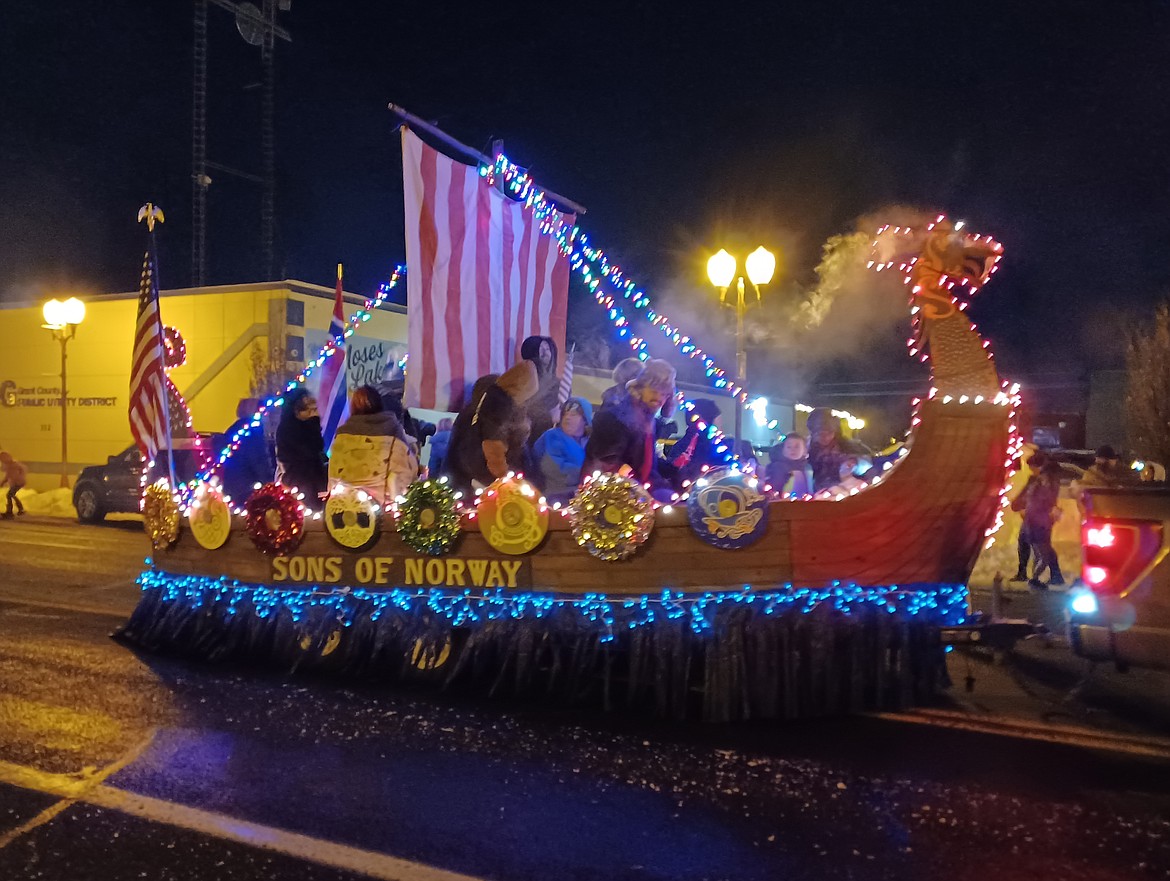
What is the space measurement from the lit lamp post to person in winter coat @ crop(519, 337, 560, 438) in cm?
1525

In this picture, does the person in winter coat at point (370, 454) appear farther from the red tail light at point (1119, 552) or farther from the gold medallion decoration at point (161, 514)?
the red tail light at point (1119, 552)

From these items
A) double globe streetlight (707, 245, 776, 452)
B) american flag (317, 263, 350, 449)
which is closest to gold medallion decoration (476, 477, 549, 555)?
american flag (317, 263, 350, 449)

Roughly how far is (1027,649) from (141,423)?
6.27 m

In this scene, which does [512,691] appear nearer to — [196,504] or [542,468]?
[542,468]

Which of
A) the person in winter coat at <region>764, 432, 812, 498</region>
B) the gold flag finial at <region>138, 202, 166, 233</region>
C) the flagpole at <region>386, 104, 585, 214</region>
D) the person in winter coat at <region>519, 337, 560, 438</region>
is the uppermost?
the flagpole at <region>386, 104, 585, 214</region>

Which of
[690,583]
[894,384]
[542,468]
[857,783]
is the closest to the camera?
[857,783]

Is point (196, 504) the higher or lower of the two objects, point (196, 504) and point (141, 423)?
the lower

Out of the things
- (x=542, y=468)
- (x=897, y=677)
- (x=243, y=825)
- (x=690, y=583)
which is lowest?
(x=243, y=825)

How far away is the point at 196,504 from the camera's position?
5.88m

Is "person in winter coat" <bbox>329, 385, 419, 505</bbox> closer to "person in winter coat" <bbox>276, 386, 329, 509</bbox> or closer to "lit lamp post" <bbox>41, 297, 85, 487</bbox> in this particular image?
"person in winter coat" <bbox>276, 386, 329, 509</bbox>

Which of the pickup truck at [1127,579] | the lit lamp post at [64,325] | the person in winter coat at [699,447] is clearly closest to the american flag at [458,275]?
the person in winter coat at [699,447]

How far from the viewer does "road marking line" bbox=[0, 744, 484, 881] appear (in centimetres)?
305

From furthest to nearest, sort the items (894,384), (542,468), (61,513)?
(894,384) < (61,513) < (542,468)

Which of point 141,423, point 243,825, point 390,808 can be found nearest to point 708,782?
point 390,808
